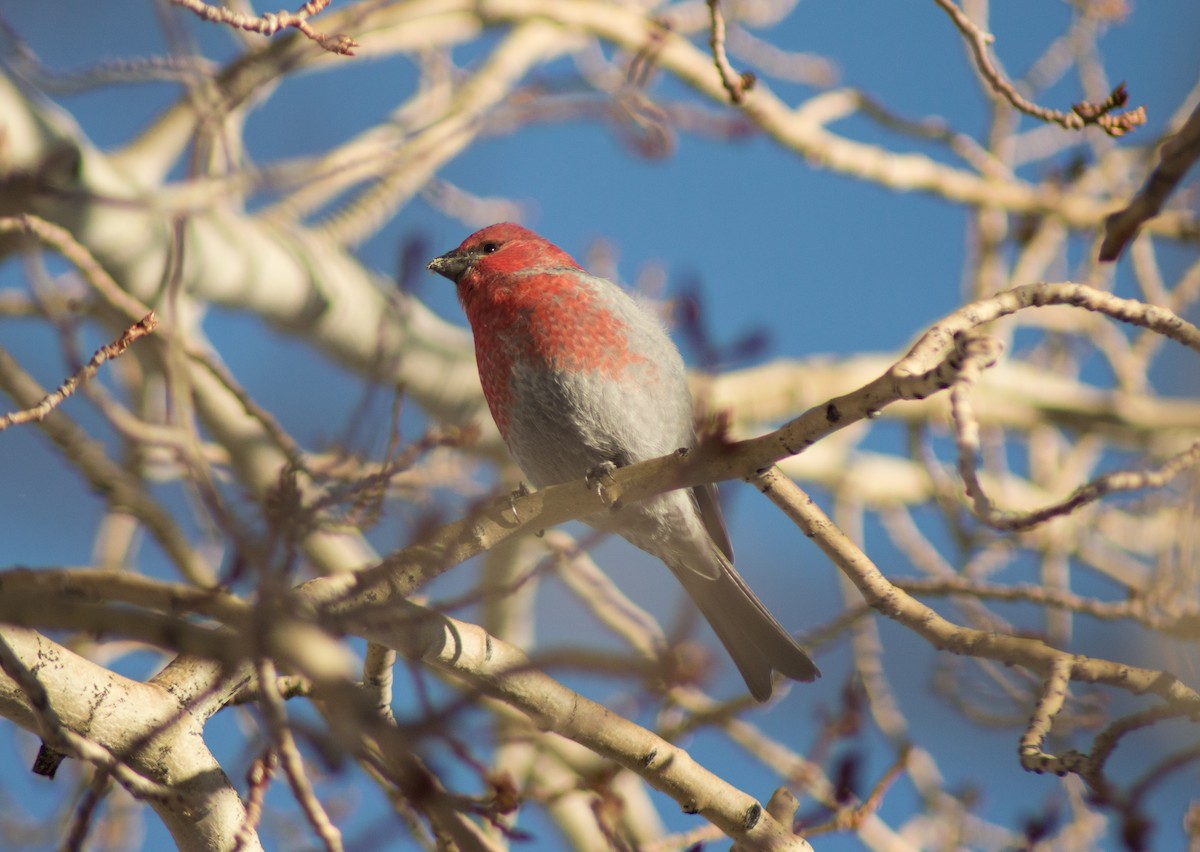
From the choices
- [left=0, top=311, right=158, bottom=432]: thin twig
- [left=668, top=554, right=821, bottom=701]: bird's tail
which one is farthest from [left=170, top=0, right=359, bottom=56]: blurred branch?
[left=668, top=554, right=821, bottom=701]: bird's tail

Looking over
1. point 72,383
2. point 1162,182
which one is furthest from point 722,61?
point 72,383

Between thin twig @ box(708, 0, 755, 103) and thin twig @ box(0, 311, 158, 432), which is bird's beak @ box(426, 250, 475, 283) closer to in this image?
thin twig @ box(708, 0, 755, 103)

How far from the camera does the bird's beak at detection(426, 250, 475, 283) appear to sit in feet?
13.2

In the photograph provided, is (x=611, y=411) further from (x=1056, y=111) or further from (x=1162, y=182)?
(x=1162, y=182)

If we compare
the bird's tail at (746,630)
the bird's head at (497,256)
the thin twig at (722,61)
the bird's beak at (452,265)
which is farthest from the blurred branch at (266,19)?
the bird's tail at (746,630)

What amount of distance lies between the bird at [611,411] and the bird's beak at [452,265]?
0.20 metres

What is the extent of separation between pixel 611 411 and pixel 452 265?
3.39ft

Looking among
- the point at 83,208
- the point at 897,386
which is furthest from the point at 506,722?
the point at 83,208

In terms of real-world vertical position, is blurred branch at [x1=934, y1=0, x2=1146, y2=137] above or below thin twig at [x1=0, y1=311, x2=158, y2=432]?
above

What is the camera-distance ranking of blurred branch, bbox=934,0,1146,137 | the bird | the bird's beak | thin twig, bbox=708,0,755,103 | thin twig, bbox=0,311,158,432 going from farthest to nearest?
the bird's beak
the bird
thin twig, bbox=708,0,755,103
blurred branch, bbox=934,0,1146,137
thin twig, bbox=0,311,158,432

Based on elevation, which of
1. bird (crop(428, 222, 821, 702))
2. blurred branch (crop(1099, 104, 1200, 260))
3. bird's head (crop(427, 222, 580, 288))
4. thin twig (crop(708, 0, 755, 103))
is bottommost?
blurred branch (crop(1099, 104, 1200, 260))

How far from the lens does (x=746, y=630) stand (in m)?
3.62

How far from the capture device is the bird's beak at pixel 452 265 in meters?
4.03

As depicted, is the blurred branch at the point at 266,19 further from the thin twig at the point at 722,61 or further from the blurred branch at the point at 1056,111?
the blurred branch at the point at 1056,111
